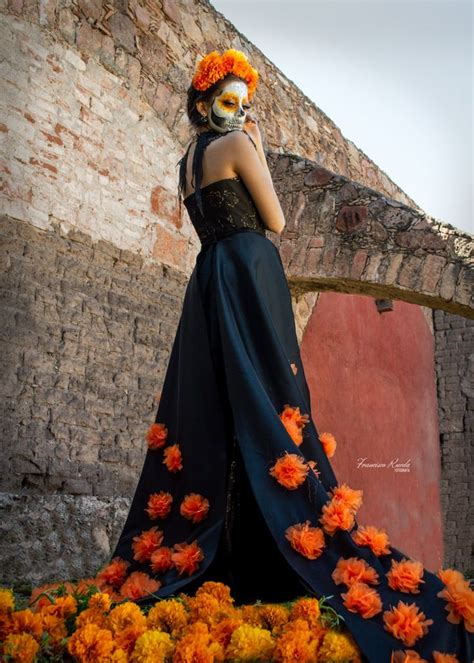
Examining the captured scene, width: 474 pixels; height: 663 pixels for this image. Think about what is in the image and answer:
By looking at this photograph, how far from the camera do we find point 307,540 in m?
1.75

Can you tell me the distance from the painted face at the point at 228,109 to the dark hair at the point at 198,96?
0.07 ft

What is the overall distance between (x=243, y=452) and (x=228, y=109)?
3.82 ft

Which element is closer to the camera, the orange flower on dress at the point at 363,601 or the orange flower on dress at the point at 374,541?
the orange flower on dress at the point at 363,601

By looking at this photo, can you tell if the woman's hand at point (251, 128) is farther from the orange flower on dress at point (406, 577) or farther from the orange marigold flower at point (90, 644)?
the orange marigold flower at point (90, 644)

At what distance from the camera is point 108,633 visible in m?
1.50

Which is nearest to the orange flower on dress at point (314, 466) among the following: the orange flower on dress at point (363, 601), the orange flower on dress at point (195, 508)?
the orange flower on dress at point (195, 508)

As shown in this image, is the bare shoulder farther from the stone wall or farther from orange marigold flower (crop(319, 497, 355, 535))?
the stone wall

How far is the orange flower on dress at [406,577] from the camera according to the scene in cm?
167

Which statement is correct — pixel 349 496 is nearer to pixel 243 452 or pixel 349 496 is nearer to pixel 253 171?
pixel 243 452

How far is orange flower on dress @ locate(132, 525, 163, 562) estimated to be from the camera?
2.03 meters

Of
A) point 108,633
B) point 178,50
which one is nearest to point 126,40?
point 178,50

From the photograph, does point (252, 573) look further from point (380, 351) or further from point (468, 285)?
point (380, 351)

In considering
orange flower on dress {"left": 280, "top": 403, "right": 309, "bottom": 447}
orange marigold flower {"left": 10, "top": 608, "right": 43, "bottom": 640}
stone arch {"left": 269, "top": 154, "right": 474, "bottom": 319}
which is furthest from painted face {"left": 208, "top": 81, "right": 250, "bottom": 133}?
stone arch {"left": 269, "top": 154, "right": 474, "bottom": 319}
